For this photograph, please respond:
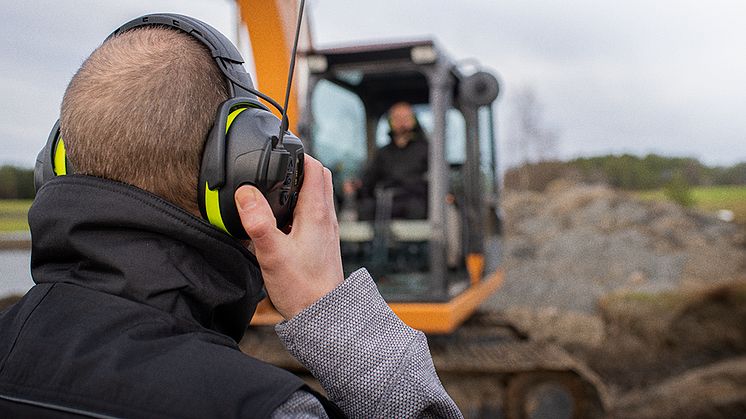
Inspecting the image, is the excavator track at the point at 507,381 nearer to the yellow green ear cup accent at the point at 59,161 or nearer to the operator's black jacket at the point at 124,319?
the yellow green ear cup accent at the point at 59,161

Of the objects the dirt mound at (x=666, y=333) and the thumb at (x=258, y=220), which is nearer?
the thumb at (x=258, y=220)

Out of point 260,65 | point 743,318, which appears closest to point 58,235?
point 260,65

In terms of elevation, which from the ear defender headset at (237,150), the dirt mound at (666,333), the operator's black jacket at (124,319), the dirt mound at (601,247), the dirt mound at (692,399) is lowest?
the dirt mound at (601,247)

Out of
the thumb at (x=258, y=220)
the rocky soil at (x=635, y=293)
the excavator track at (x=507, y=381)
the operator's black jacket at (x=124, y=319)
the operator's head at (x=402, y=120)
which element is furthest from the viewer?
the rocky soil at (x=635, y=293)

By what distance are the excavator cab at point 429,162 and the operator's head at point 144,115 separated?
12.5 ft

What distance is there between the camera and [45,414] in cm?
89

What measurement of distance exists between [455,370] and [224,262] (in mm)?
4440

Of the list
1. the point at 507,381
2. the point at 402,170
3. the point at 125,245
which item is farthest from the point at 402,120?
the point at 125,245

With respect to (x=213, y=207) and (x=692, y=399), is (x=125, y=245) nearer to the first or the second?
(x=213, y=207)

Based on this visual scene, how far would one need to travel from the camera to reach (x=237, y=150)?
40.1 inches

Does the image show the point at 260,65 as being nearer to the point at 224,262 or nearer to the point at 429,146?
the point at 429,146

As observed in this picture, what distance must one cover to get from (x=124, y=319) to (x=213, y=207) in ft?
0.64

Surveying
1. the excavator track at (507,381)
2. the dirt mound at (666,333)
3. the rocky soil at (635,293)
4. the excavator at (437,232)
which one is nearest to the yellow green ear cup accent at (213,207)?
the excavator at (437,232)

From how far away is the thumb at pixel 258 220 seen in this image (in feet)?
3.19
